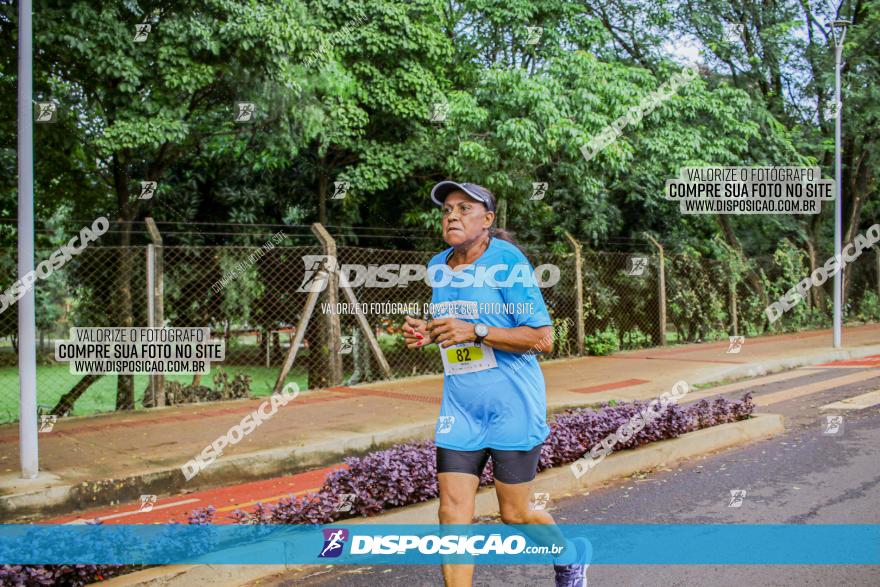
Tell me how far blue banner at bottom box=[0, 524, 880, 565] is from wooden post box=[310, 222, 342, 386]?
5606mm

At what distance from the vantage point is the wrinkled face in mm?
3410

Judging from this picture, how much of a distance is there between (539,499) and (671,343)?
1224cm

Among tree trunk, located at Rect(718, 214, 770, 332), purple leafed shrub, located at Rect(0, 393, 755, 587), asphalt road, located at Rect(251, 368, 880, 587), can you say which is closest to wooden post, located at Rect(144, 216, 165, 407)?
purple leafed shrub, located at Rect(0, 393, 755, 587)

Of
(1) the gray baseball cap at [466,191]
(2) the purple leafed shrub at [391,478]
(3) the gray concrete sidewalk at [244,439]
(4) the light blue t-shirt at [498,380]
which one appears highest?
(1) the gray baseball cap at [466,191]

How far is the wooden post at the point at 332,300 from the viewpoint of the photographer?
33.8ft

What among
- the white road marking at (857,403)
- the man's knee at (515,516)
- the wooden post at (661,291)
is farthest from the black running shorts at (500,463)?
the wooden post at (661,291)

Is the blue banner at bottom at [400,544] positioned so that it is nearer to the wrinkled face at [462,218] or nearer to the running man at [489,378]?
the running man at [489,378]

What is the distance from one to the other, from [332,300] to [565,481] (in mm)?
5301

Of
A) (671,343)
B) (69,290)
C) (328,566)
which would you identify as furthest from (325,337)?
(671,343)

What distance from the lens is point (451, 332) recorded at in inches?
126

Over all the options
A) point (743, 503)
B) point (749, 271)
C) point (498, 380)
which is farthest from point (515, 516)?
point (749, 271)

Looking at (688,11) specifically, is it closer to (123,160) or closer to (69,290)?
(123,160)

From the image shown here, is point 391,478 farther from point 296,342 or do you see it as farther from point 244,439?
point 296,342

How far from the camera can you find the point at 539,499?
18.3 ft
